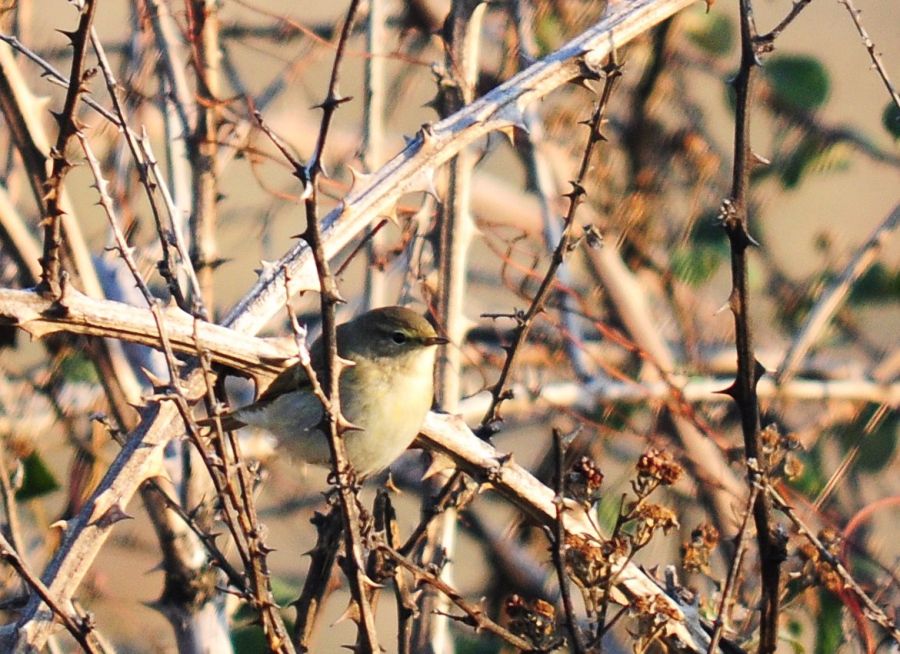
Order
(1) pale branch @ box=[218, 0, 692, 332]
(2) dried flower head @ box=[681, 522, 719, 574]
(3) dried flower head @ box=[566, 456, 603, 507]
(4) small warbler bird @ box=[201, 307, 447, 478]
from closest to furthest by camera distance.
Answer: (3) dried flower head @ box=[566, 456, 603, 507] → (2) dried flower head @ box=[681, 522, 719, 574] → (1) pale branch @ box=[218, 0, 692, 332] → (4) small warbler bird @ box=[201, 307, 447, 478]

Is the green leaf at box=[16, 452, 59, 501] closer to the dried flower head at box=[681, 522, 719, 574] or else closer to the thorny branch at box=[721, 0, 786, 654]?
the dried flower head at box=[681, 522, 719, 574]

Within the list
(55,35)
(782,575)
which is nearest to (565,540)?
(782,575)

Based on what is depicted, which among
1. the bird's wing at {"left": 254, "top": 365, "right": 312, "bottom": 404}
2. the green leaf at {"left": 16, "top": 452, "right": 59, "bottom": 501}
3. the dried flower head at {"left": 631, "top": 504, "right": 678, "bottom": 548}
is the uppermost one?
the bird's wing at {"left": 254, "top": 365, "right": 312, "bottom": 404}

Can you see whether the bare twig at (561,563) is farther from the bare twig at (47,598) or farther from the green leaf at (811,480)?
the green leaf at (811,480)

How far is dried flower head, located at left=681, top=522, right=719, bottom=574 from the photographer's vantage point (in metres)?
2.52

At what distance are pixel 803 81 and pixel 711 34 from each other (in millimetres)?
558

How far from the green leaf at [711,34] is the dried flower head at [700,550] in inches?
160

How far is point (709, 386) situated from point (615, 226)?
3.62 feet

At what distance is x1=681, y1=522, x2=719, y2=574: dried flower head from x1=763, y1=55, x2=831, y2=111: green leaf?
3.69m

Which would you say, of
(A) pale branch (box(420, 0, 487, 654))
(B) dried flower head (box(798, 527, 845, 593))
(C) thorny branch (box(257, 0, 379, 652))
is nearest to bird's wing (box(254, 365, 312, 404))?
(A) pale branch (box(420, 0, 487, 654))

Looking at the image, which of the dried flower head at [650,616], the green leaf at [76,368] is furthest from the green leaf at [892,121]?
the green leaf at [76,368]

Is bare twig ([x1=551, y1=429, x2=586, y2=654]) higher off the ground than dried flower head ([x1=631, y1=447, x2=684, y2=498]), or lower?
lower

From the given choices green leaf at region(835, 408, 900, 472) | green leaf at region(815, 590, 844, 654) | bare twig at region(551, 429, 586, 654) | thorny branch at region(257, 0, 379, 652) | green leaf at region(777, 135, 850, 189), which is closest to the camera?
thorny branch at region(257, 0, 379, 652)

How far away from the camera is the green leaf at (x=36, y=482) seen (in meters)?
3.86
